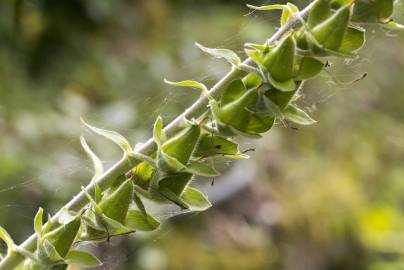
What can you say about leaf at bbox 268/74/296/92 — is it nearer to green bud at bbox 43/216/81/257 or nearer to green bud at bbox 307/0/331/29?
green bud at bbox 307/0/331/29

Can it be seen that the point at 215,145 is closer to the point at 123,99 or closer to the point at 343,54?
the point at 343,54

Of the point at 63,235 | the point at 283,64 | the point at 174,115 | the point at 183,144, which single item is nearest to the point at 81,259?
the point at 63,235

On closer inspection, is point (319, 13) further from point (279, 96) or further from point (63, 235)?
point (63, 235)

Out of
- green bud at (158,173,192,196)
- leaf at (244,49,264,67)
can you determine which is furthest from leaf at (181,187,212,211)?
A: leaf at (244,49,264,67)

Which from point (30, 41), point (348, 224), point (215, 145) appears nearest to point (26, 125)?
point (30, 41)

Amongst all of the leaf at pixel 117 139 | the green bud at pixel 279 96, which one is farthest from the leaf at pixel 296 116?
the leaf at pixel 117 139

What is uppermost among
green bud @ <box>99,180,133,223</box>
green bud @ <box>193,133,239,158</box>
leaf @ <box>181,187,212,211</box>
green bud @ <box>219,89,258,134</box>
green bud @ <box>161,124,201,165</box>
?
green bud @ <box>219,89,258,134</box>
